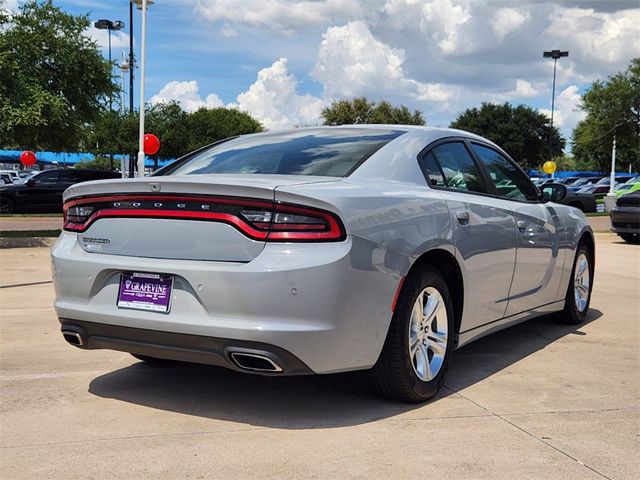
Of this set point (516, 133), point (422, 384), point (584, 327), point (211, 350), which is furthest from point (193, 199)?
point (516, 133)

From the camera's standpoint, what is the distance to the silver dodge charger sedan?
3488mm

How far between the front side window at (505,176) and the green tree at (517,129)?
6320cm

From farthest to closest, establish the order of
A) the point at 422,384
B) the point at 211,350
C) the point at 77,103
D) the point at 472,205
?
the point at 77,103
the point at 472,205
the point at 422,384
the point at 211,350

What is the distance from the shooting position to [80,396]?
4.27 metres

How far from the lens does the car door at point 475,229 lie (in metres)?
4.52

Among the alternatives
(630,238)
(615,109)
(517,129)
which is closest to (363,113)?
(517,129)

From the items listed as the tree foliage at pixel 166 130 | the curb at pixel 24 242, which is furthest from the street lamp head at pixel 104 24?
the curb at pixel 24 242

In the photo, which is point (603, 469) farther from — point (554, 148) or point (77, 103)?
point (554, 148)

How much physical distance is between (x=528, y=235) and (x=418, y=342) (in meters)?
1.71

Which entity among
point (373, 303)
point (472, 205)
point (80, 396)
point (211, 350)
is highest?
point (472, 205)

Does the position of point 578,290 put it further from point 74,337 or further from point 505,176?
point 74,337

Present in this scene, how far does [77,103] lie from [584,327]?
1350 cm

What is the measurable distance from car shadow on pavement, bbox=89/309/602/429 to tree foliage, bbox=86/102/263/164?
32087 millimetres

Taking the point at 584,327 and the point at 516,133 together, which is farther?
the point at 516,133
